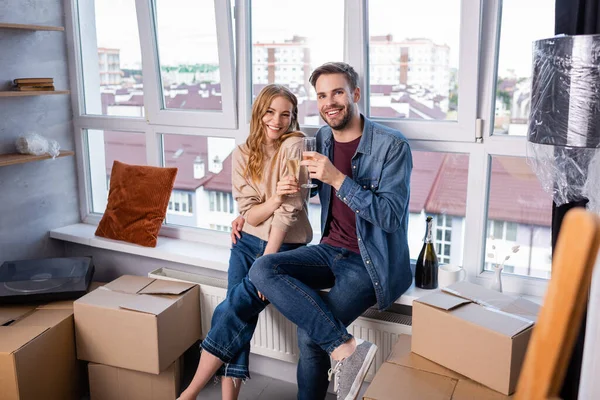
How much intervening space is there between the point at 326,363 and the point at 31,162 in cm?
197

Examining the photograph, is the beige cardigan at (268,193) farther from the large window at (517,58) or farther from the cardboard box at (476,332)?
the large window at (517,58)

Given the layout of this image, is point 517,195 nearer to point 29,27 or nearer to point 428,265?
point 428,265

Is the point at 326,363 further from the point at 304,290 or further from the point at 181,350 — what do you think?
the point at 181,350

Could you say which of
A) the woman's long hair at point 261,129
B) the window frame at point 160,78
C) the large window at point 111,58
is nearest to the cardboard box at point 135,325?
the woman's long hair at point 261,129

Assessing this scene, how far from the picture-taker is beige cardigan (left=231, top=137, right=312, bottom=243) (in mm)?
2406

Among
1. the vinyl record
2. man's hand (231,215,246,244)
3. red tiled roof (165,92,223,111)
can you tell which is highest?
red tiled roof (165,92,223,111)

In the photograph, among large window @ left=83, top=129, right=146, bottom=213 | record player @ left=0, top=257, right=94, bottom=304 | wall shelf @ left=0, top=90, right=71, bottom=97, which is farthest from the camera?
large window @ left=83, top=129, right=146, bottom=213

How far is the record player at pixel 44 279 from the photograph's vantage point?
8.48 feet

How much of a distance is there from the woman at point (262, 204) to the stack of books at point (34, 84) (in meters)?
1.17

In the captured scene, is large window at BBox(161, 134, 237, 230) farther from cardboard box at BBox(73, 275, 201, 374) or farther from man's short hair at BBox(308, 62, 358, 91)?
man's short hair at BBox(308, 62, 358, 91)

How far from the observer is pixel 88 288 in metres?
2.75

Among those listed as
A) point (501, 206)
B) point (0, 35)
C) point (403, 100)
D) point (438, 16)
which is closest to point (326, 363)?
point (501, 206)

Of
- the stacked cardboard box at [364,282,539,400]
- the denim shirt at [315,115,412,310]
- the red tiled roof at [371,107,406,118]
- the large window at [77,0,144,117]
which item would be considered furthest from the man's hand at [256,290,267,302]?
the large window at [77,0,144,117]

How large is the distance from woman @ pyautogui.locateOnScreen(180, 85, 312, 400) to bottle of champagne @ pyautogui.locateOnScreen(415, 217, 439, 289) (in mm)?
507
